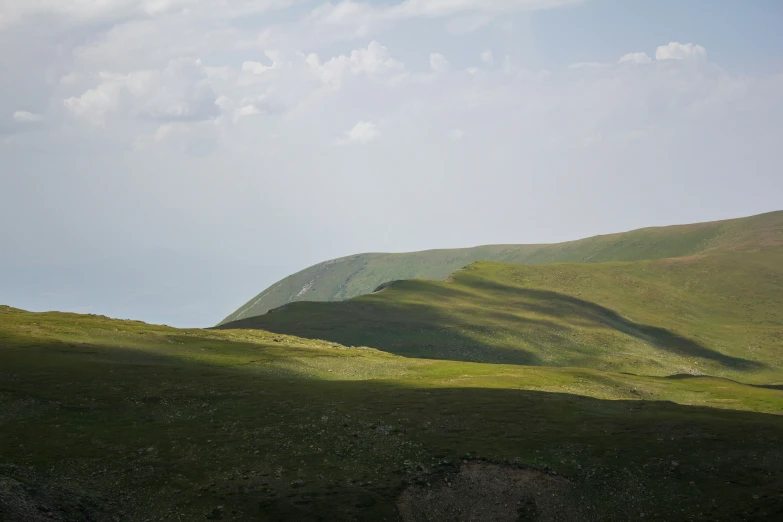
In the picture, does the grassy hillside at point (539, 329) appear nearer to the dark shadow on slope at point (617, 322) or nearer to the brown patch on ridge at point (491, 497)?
the dark shadow on slope at point (617, 322)

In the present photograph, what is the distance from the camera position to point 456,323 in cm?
15312

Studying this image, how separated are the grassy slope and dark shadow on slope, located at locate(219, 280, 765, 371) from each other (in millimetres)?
54118

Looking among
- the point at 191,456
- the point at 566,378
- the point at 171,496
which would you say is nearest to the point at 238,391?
the point at 191,456

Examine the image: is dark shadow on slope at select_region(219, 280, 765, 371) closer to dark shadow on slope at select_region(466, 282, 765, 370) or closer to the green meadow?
dark shadow on slope at select_region(466, 282, 765, 370)

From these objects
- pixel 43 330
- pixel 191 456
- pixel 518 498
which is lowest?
pixel 518 498

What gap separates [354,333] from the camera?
137125 millimetres

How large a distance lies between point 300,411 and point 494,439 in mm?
17458

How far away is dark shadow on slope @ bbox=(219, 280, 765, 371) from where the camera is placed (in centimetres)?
13500

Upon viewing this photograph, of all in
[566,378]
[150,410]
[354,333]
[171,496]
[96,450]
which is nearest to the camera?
[171,496]

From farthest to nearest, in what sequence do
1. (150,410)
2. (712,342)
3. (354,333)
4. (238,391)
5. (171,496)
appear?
(712,342) < (354,333) < (238,391) < (150,410) < (171,496)

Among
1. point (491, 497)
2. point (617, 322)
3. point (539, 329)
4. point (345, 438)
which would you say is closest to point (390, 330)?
point (539, 329)

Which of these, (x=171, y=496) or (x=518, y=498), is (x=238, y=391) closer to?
(x=171, y=496)

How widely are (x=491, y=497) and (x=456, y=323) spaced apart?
108664 millimetres

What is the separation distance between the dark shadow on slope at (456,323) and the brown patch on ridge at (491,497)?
81.6 m
